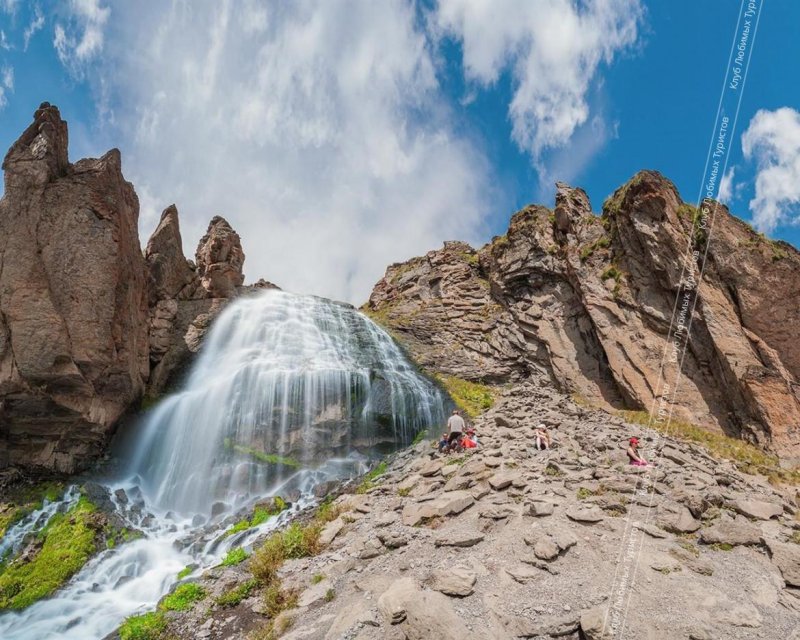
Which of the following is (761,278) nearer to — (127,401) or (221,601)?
(221,601)

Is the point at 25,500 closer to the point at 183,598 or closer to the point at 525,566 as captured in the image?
the point at 183,598

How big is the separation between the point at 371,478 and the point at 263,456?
17.7 ft

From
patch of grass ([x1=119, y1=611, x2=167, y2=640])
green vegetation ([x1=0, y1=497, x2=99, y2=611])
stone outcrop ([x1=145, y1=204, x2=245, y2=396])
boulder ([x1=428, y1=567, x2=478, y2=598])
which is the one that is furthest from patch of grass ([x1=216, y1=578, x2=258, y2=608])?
stone outcrop ([x1=145, y1=204, x2=245, y2=396])

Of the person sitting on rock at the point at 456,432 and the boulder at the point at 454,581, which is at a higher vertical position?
the person sitting on rock at the point at 456,432

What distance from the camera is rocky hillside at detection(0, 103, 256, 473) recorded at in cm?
1557

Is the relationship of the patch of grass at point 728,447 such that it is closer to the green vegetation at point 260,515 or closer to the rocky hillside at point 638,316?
the rocky hillside at point 638,316

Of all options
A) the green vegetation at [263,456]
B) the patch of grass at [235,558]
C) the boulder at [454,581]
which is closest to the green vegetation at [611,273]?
the green vegetation at [263,456]

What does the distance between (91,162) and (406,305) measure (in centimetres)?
2500

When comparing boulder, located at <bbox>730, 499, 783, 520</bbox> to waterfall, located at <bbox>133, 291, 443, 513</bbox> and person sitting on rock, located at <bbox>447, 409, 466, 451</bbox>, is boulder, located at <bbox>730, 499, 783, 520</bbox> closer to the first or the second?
person sitting on rock, located at <bbox>447, 409, 466, 451</bbox>

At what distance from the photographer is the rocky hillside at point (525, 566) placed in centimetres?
589

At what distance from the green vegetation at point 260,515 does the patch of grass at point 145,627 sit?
431 cm

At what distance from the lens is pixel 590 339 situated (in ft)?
90.1

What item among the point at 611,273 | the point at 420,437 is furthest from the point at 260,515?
the point at 611,273

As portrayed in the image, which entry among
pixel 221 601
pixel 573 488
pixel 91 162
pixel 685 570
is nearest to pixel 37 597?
pixel 221 601
